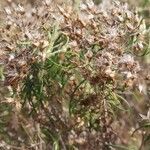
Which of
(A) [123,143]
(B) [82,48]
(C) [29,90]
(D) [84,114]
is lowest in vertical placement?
(A) [123,143]

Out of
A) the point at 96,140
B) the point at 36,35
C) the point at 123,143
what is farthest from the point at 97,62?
the point at 123,143

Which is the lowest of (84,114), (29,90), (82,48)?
(84,114)

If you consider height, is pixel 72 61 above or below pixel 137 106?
above

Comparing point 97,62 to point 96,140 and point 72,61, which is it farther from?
point 96,140

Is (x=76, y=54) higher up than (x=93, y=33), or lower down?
lower down

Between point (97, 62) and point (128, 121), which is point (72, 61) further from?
point (128, 121)

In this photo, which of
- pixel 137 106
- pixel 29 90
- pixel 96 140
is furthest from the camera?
pixel 137 106

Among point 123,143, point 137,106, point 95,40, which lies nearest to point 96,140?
point 123,143

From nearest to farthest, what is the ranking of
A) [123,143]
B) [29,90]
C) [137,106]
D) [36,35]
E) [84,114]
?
1. [36,35]
2. [29,90]
3. [84,114]
4. [123,143]
5. [137,106]

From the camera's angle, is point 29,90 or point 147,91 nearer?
point 29,90
